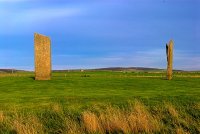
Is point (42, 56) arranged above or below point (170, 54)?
below

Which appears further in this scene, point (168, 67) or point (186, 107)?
point (168, 67)

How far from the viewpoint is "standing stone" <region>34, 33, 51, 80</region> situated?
135ft

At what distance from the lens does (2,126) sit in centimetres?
1590

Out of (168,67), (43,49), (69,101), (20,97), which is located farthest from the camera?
(168,67)

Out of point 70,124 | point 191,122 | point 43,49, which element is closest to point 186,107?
point 191,122

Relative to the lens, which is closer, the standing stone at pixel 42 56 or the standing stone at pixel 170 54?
the standing stone at pixel 42 56

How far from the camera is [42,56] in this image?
41438 mm

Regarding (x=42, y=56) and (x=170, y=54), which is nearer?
(x=42, y=56)

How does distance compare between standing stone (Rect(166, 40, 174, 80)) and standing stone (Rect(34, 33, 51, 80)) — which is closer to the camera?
standing stone (Rect(34, 33, 51, 80))

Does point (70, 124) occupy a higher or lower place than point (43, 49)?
lower

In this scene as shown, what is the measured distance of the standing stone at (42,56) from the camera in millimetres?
41000

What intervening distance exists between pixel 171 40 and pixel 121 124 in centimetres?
3458

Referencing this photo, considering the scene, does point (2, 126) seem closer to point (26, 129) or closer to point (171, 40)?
point (26, 129)

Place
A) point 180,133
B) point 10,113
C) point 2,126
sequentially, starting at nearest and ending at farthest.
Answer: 1. point 180,133
2. point 2,126
3. point 10,113
